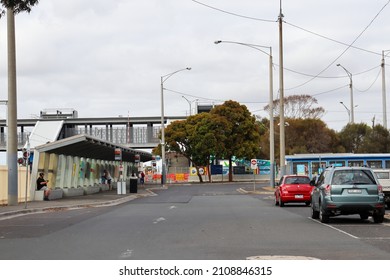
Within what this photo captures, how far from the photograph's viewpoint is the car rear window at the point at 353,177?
17969 mm

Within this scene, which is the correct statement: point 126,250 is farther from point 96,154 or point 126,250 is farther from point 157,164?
point 157,164

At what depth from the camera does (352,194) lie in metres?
17.8

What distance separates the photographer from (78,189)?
4131 cm

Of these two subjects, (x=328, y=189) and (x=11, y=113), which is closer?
(x=328, y=189)

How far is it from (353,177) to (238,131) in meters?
60.9

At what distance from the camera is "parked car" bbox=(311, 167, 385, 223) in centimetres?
1773

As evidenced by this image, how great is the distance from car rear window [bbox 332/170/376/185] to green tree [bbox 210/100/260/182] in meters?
59.0

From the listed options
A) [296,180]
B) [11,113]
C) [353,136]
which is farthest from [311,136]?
[11,113]

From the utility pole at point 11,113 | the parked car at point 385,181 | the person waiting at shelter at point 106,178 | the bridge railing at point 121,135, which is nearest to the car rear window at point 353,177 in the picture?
the parked car at point 385,181

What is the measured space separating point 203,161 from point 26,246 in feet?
215

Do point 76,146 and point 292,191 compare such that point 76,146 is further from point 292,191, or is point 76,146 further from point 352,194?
point 352,194

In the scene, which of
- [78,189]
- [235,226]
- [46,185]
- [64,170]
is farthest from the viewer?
[78,189]

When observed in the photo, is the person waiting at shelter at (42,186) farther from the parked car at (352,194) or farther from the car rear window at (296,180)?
the parked car at (352,194)
